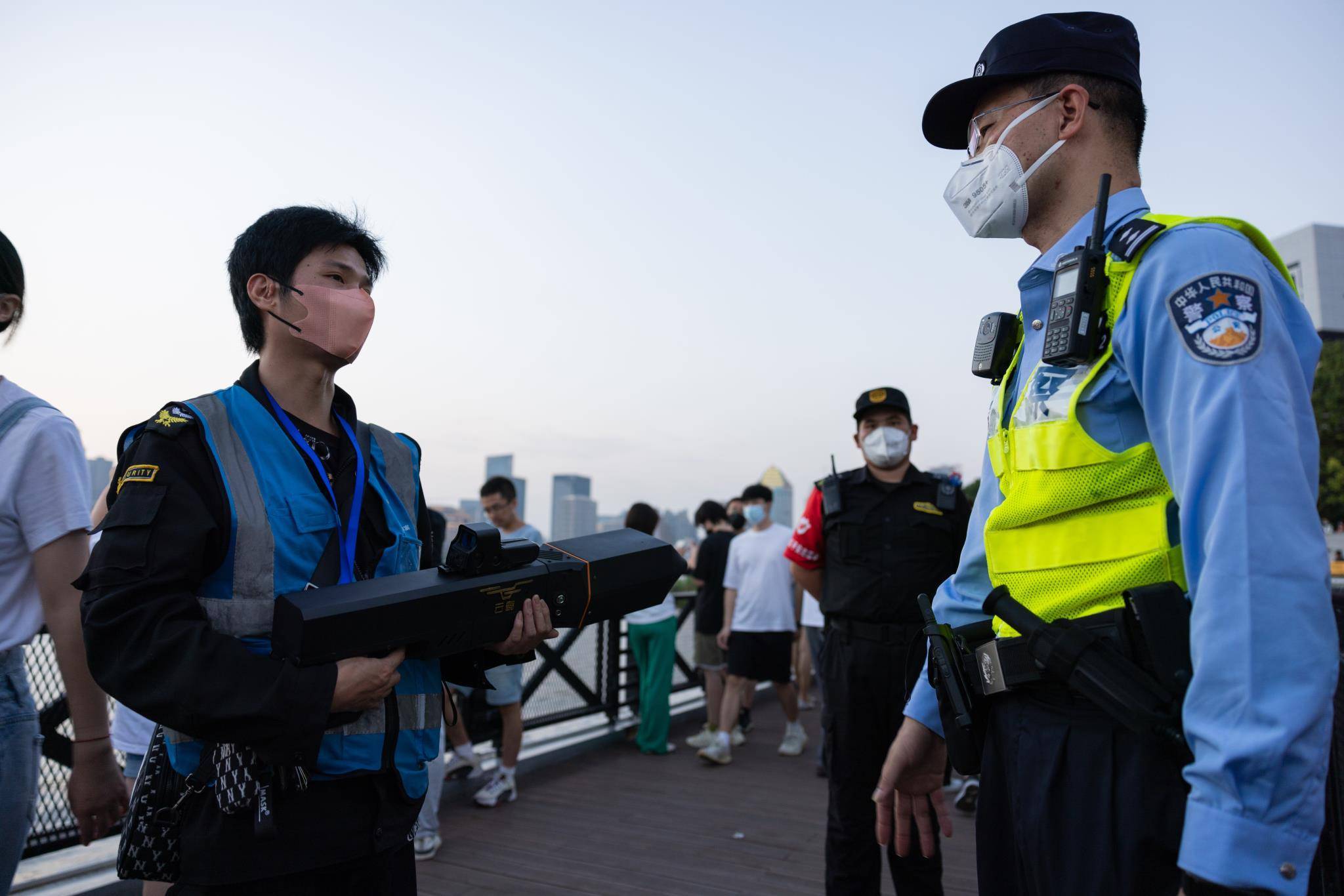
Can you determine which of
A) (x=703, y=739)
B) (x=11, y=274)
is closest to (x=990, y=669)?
Answer: (x=11, y=274)

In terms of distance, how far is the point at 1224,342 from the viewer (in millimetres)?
1101

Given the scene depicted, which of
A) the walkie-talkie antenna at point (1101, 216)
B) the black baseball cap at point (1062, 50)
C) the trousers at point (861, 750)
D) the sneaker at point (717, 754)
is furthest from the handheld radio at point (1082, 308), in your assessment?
the sneaker at point (717, 754)

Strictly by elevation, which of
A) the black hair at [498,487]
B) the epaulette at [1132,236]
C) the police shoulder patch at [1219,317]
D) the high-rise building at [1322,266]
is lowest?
the black hair at [498,487]

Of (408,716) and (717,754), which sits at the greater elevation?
(408,716)

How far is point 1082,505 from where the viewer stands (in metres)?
1.28

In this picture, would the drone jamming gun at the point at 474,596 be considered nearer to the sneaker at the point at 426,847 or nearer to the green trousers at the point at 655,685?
the sneaker at the point at 426,847

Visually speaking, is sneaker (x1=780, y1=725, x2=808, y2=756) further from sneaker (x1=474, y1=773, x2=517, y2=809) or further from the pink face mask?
the pink face mask

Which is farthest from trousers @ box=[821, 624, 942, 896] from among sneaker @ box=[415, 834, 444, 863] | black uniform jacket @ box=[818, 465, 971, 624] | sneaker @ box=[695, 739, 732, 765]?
sneaker @ box=[695, 739, 732, 765]

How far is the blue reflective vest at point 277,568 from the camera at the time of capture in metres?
1.54

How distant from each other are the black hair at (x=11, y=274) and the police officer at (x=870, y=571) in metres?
3.19

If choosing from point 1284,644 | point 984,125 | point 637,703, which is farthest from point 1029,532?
point 637,703

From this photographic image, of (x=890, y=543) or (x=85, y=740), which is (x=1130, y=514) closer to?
(x=85, y=740)

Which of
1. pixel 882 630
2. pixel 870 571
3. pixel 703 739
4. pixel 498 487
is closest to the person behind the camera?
pixel 882 630

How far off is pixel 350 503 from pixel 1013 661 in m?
1.32
